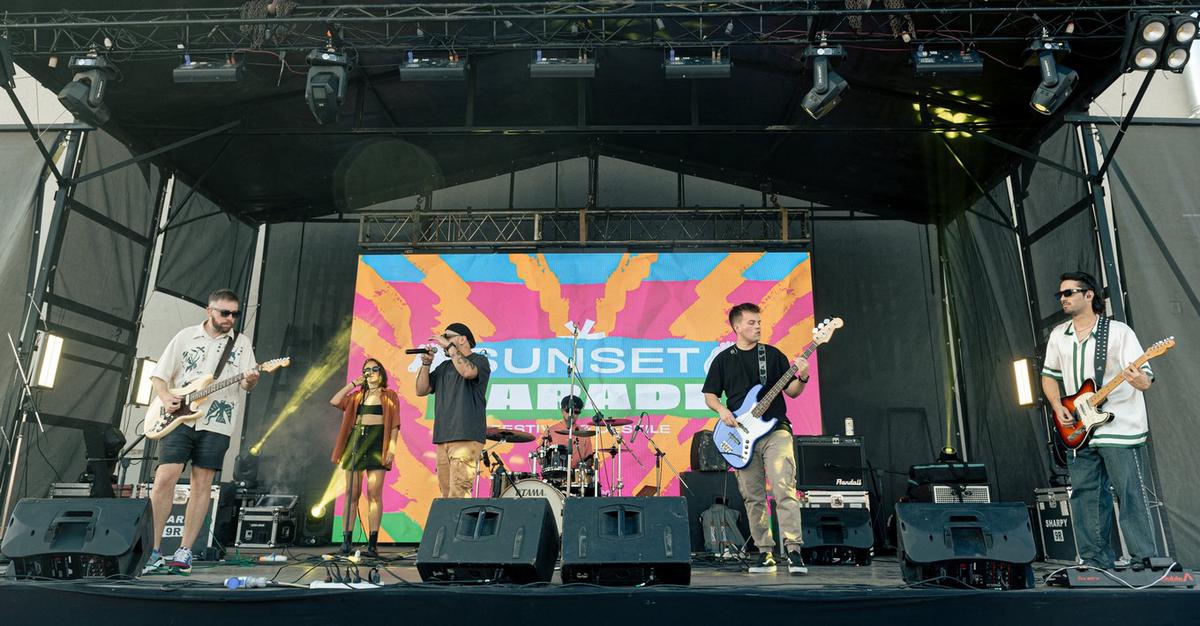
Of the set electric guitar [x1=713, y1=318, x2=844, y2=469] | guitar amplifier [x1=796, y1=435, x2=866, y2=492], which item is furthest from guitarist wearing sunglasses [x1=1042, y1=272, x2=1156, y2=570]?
guitar amplifier [x1=796, y1=435, x2=866, y2=492]

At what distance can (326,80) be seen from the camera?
6586mm

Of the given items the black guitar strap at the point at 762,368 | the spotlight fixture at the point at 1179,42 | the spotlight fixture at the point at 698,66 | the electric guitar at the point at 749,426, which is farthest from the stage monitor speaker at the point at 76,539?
the spotlight fixture at the point at 1179,42

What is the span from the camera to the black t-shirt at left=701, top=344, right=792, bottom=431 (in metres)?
5.18

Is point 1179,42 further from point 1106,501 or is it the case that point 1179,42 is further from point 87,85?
point 87,85

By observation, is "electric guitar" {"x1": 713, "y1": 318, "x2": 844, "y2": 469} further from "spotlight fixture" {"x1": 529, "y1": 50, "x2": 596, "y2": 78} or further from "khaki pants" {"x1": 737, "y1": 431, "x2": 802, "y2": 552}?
"spotlight fixture" {"x1": 529, "y1": 50, "x2": 596, "y2": 78}

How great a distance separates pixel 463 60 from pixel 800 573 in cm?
486

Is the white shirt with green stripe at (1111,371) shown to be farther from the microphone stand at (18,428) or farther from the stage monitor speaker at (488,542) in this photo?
the microphone stand at (18,428)

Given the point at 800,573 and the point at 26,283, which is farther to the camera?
the point at 26,283

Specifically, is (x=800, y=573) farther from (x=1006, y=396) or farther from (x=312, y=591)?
(x=1006, y=396)

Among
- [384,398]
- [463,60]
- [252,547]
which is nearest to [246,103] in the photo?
[463,60]

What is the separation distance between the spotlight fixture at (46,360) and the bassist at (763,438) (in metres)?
5.44

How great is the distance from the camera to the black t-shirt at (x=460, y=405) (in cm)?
552

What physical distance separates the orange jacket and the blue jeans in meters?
4.58

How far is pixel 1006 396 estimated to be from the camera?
8102 mm
